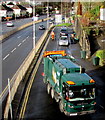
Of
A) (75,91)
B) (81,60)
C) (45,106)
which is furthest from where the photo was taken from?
(81,60)

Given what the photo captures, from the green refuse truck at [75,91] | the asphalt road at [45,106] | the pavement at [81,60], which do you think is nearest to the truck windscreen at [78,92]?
the green refuse truck at [75,91]

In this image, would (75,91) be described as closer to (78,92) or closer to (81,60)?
(78,92)

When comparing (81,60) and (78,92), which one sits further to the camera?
(81,60)

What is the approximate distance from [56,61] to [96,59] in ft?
42.5

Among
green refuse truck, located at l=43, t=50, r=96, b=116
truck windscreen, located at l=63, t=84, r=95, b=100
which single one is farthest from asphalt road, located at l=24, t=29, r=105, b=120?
green refuse truck, located at l=43, t=50, r=96, b=116

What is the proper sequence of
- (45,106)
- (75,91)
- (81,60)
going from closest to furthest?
(75,91)
(45,106)
(81,60)

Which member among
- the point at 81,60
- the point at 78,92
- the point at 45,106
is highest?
the point at 78,92

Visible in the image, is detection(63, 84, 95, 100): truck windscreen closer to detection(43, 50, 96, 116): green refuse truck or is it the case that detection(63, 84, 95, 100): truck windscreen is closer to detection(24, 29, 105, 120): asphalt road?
detection(43, 50, 96, 116): green refuse truck

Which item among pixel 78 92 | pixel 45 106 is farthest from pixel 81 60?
pixel 78 92

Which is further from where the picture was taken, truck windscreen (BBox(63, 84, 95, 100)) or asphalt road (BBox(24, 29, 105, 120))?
asphalt road (BBox(24, 29, 105, 120))

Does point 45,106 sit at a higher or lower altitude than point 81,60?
lower

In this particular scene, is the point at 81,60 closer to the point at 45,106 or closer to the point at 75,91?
the point at 45,106

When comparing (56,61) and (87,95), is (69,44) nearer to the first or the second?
(56,61)

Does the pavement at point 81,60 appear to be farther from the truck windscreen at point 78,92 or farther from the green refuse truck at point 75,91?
the truck windscreen at point 78,92
